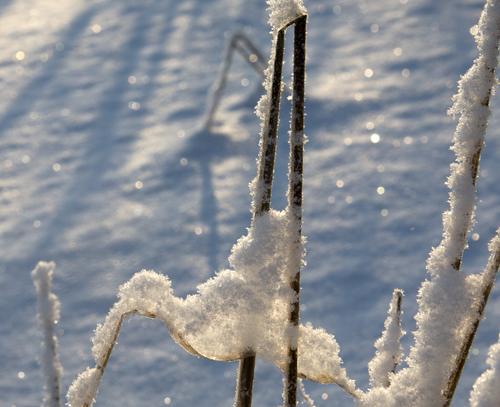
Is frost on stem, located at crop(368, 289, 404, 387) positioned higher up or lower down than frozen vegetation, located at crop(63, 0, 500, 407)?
lower down

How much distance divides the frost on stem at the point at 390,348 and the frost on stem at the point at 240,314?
0.07 meters

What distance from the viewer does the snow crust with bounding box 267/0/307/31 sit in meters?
0.58

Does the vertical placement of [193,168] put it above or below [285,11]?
below

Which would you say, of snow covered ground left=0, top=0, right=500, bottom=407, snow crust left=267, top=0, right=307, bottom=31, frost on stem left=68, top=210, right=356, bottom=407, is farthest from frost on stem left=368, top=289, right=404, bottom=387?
snow covered ground left=0, top=0, right=500, bottom=407

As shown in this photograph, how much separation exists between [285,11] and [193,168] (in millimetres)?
1626

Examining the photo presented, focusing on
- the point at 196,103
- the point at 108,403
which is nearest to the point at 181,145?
the point at 196,103

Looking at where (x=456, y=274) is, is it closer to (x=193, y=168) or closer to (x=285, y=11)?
(x=285, y=11)

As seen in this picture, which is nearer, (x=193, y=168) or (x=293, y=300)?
(x=293, y=300)

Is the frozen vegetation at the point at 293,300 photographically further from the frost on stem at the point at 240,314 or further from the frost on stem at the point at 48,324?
the frost on stem at the point at 48,324

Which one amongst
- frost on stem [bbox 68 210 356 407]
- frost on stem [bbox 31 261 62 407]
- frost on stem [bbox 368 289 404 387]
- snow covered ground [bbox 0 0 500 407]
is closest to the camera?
frost on stem [bbox 31 261 62 407]

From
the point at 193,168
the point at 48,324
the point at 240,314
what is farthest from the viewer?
the point at 193,168

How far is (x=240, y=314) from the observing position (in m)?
0.62

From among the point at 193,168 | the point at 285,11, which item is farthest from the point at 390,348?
the point at 193,168

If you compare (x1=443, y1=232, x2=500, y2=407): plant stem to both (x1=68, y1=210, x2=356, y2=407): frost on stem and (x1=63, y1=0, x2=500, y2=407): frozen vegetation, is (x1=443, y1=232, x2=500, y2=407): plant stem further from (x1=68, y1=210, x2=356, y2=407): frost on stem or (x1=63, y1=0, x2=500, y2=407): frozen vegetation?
(x1=68, y1=210, x2=356, y2=407): frost on stem
